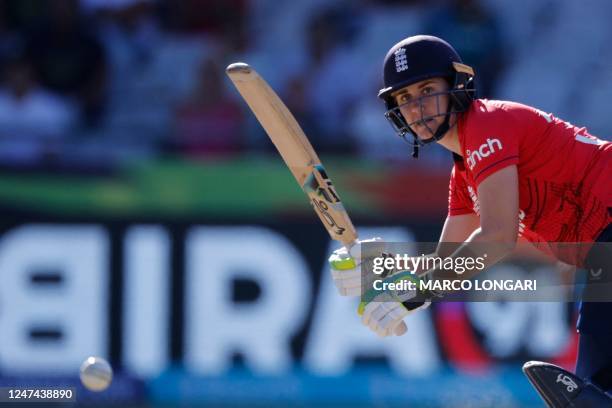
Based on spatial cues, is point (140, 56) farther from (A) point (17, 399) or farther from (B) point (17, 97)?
(A) point (17, 399)

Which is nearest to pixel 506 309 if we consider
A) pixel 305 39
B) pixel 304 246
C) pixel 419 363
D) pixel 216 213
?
pixel 419 363

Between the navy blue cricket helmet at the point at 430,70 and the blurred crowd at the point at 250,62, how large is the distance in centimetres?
297

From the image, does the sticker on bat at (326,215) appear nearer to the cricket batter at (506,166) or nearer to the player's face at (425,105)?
the cricket batter at (506,166)

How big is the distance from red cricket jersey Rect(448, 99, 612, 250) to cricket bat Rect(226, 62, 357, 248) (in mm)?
586

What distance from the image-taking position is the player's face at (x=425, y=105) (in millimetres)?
4148

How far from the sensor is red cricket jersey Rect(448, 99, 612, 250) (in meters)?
4.02

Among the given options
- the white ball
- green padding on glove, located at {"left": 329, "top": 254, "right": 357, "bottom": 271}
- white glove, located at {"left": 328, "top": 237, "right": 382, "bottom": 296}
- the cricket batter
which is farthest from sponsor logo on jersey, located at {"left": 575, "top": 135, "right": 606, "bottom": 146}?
the white ball

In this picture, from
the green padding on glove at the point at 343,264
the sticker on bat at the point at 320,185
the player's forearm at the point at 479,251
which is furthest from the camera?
the sticker on bat at the point at 320,185

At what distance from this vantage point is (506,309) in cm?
696

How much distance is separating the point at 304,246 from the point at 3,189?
178 cm

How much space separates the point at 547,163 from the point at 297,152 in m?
0.97

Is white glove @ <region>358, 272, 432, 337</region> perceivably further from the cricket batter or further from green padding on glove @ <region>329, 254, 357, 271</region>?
green padding on glove @ <region>329, 254, 357, 271</region>

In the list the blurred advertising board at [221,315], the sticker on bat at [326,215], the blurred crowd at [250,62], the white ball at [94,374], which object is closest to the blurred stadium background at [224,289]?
the blurred advertising board at [221,315]

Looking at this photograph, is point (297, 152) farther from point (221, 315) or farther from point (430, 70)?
point (221, 315)
